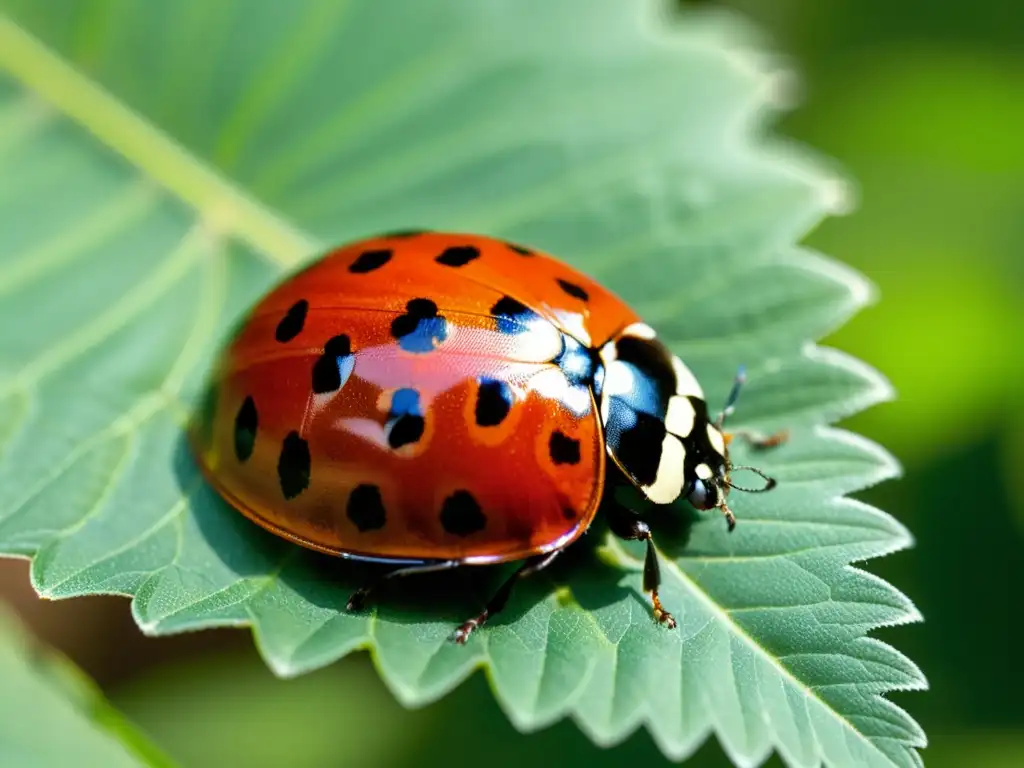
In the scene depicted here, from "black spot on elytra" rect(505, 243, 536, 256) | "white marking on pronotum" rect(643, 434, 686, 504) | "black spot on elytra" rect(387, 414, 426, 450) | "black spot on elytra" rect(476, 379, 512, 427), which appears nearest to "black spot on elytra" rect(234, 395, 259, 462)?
"black spot on elytra" rect(387, 414, 426, 450)

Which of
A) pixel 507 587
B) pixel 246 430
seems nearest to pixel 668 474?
pixel 507 587

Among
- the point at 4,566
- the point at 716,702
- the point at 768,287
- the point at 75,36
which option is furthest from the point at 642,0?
the point at 4,566

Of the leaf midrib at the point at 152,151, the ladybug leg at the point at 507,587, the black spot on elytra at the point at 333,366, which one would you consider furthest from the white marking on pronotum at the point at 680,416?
the leaf midrib at the point at 152,151

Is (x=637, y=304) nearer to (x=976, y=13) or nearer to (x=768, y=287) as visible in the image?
(x=768, y=287)

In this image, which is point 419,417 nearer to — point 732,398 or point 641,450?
point 641,450

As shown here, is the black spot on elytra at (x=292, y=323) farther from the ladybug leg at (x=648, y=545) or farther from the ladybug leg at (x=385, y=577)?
the ladybug leg at (x=648, y=545)
